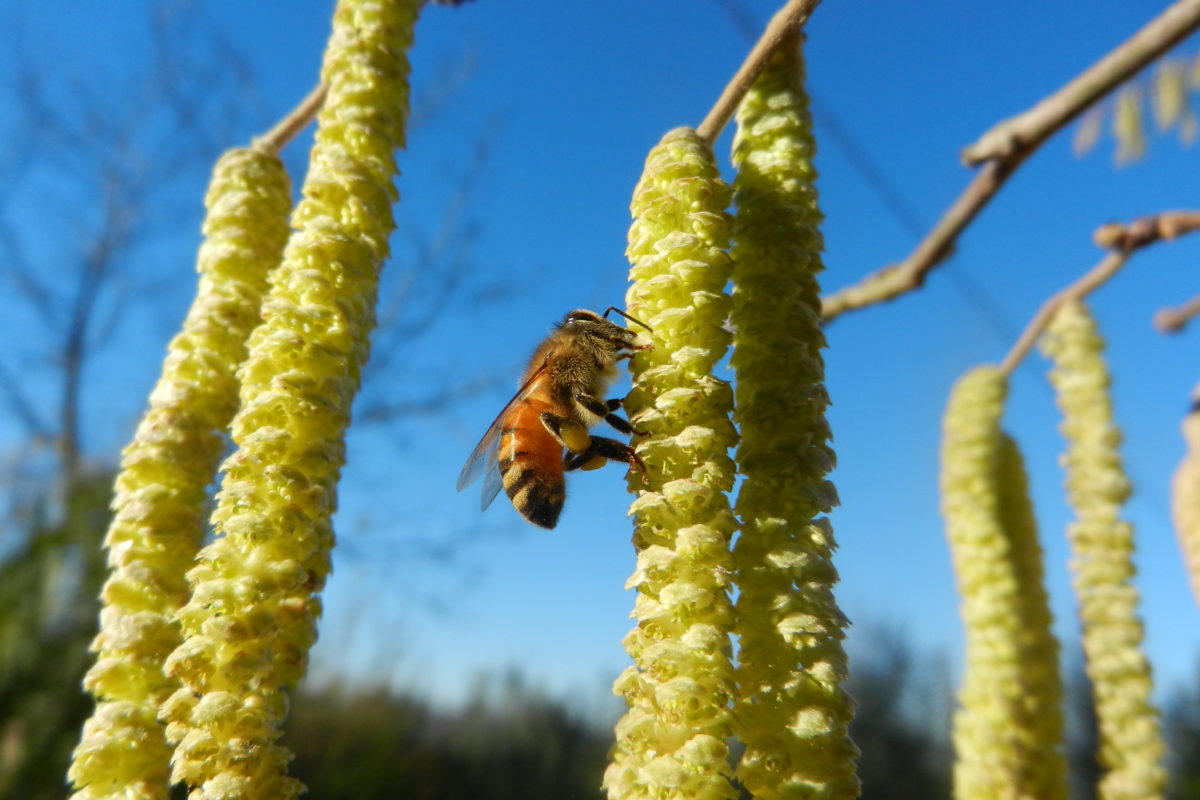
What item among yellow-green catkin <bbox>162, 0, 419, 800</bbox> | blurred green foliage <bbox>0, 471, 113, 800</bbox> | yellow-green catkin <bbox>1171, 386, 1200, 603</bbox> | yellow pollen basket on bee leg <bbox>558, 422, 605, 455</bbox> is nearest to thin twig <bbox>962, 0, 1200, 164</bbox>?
yellow-green catkin <bbox>1171, 386, 1200, 603</bbox>

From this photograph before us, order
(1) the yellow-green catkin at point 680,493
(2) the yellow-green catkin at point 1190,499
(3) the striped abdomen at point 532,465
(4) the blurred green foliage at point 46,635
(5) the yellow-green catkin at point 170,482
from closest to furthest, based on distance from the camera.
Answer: (1) the yellow-green catkin at point 680,493 → (5) the yellow-green catkin at point 170,482 → (2) the yellow-green catkin at point 1190,499 → (3) the striped abdomen at point 532,465 → (4) the blurred green foliage at point 46,635

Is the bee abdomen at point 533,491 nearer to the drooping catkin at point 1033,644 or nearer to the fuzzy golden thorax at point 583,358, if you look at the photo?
the fuzzy golden thorax at point 583,358

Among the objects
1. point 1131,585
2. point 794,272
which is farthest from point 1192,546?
point 794,272

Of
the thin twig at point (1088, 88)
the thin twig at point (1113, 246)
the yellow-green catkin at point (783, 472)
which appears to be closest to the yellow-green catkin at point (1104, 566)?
the thin twig at point (1113, 246)

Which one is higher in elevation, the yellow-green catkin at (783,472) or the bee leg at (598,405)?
the bee leg at (598,405)

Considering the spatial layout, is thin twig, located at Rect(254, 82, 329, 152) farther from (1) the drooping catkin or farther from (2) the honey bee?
(1) the drooping catkin

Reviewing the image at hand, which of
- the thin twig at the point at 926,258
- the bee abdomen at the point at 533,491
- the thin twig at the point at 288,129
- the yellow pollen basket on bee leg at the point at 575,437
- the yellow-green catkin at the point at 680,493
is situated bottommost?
the yellow-green catkin at the point at 680,493

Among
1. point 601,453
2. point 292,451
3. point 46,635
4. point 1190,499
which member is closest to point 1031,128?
point 1190,499
